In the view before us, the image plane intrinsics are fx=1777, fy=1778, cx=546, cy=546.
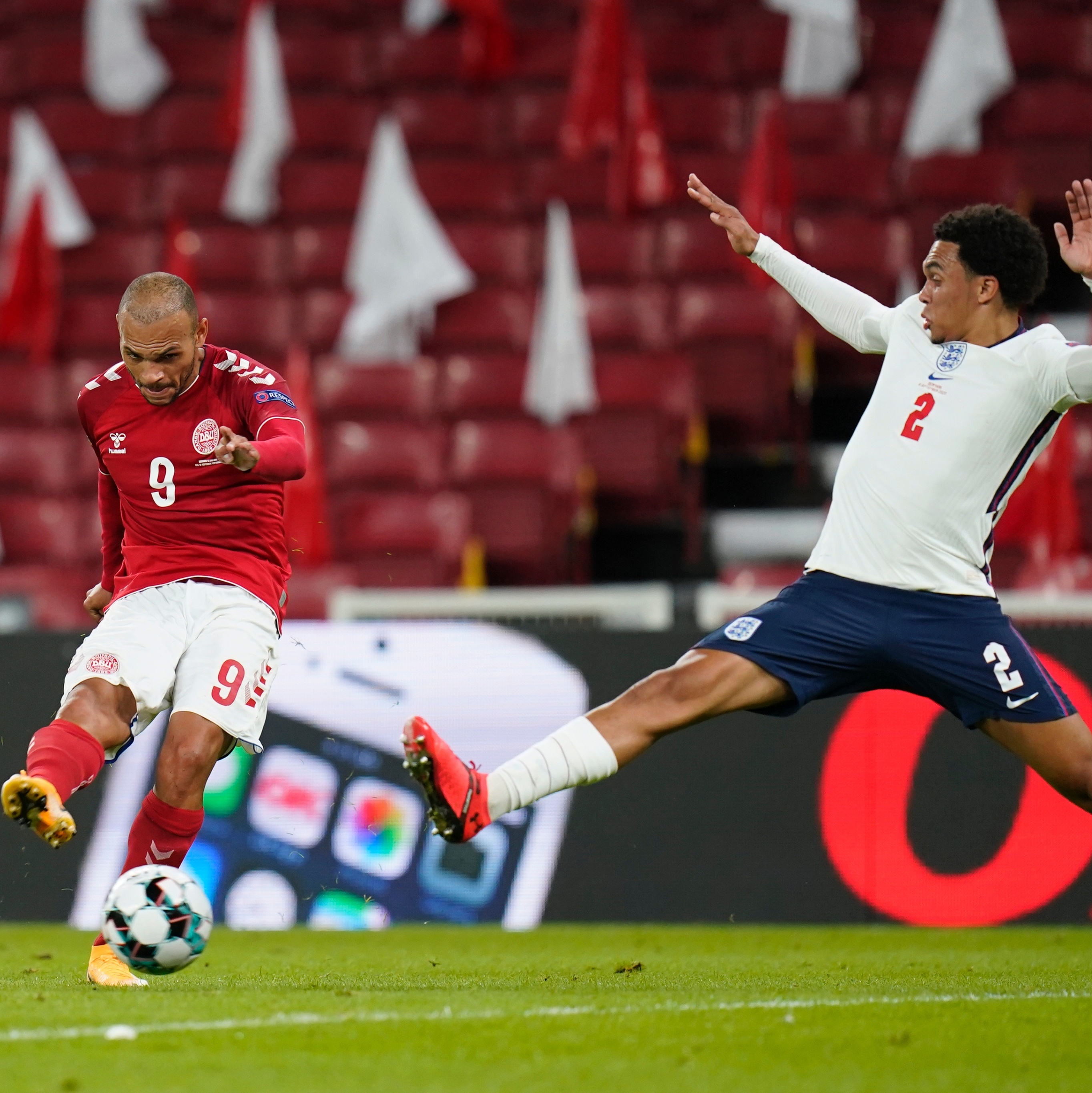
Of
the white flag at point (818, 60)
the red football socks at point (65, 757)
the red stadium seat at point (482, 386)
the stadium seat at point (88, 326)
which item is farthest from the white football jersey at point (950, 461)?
the white flag at point (818, 60)

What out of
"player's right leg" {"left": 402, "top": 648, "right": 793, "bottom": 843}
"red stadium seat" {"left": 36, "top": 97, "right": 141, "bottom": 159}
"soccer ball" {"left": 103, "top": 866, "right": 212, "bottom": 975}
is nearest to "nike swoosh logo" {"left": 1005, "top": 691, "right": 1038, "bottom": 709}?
"player's right leg" {"left": 402, "top": 648, "right": 793, "bottom": 843}

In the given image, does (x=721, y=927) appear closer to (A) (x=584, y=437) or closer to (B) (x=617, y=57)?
(A) (x=584, y=437)

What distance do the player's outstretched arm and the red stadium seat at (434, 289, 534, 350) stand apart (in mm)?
5988

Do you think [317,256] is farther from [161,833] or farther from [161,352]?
[161,833]

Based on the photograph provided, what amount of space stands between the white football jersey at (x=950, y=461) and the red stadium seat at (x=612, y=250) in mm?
6805

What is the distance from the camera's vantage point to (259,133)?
39.1 feet

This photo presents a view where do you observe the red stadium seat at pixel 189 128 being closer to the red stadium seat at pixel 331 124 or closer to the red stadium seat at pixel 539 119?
the red stadium seat at pixel 331 124

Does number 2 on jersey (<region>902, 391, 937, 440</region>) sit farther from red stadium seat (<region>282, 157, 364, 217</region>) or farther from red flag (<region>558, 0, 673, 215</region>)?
red stadium seat (<region>282, 157, 364, 217</region>)

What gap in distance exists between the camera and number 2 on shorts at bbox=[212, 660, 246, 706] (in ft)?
15.5

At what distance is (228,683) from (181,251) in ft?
23.3

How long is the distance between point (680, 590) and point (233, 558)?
4095mm

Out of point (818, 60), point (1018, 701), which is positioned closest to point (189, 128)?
point (818, 60)

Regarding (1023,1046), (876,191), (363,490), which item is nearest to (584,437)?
(363,490)

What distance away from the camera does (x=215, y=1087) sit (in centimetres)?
322
